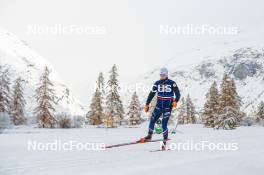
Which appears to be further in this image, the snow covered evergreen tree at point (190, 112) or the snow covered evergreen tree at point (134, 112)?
the snow covered evergreen tree at point (190, 112)

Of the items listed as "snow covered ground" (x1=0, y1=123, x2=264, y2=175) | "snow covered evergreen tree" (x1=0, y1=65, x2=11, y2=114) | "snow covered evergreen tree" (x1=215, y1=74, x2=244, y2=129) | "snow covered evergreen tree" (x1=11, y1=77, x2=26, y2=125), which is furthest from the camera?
"snow covered evergreen tree" (x1=11, y1=77, x2=26, y2=125)

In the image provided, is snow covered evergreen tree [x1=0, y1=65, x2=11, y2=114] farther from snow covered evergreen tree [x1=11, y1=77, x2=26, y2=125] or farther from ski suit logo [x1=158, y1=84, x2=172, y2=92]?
ski suit logo [x1=158, y1=84, x2=172, y2=92]

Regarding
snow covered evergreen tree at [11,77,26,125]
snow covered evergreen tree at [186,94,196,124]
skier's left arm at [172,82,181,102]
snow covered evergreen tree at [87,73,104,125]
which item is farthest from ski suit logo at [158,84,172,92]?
snow covered evergreen tree at [186,94,196,124]

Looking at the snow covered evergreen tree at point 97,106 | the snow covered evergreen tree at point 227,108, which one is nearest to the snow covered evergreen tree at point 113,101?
the snow covered evergreen tree at point 97,106

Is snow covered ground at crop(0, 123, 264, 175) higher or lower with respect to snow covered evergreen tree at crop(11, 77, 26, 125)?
lower

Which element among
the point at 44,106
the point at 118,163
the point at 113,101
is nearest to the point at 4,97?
the point at 44,106

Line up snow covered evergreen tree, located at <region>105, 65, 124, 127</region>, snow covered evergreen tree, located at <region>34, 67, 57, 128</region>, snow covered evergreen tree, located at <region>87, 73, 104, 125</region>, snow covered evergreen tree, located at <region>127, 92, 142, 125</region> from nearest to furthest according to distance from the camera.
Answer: snow covered evergreen tree, located at <region>34, 67, 57, 128</region> → snow covered evergreen tree, located at <region>105, 65, 124, 127</region> → snow covered evergreen tree, located at <region>87, 73, 104, 125</region> → snow covered evergreen tree, located at <region>127, 92, 142, 125</region>

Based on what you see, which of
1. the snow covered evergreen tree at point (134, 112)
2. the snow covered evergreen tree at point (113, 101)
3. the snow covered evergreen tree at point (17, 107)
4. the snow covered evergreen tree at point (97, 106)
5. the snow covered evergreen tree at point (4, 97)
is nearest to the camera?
the snow covered evergreen tree at point (4, 97)

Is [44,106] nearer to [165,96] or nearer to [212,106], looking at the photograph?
[212,106]

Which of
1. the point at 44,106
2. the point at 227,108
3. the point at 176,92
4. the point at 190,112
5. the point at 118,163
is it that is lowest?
the point at 118,163

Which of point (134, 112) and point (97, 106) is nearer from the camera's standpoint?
point (97, 106)

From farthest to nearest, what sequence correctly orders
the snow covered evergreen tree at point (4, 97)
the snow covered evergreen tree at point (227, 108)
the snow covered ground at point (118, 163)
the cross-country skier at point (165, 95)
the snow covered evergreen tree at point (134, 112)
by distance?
the snow covered evergreen tree at point (134, 112) < the snow covered evergreen tree at point (4, 97) < the snow covered evergreen tree at point (227, 108) < the cross-country skier at point (165, 95) < the snow covered ground at point (118, 163)

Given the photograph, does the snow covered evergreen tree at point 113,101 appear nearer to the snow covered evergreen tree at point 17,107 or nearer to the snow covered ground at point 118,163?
the snow covered evergreen tree at point 17,107

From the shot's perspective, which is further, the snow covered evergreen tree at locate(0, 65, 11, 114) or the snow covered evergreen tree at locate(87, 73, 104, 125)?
the snow covered evergreen tree at locate(87, 73, 104, 125)
